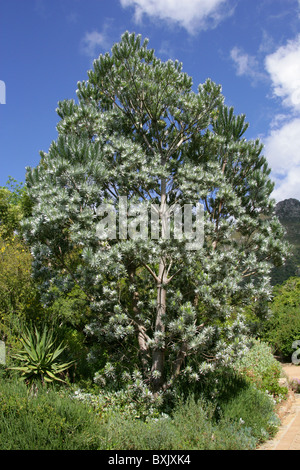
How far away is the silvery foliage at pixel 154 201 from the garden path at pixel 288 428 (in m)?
1.52

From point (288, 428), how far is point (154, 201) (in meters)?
5.45

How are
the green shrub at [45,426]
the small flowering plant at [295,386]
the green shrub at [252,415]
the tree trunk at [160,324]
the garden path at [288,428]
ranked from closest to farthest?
the green shrub at [45,426] → the garden path at [288,428] → the green shrub at [252,415] → the tree trunk at [160,324] → the small flowering plant at [295,386]

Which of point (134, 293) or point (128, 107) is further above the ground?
point (128, 107)

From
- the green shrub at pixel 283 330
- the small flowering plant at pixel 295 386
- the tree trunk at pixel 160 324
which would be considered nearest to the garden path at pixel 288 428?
the small flowering plant at pixel 295 386

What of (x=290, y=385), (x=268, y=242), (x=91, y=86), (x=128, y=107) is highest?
(x=91, y=86)

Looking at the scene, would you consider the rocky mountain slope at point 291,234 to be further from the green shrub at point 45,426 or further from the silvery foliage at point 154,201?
the green shrub at point 45,426

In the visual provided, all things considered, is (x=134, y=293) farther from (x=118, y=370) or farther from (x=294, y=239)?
(x=294, y=239)

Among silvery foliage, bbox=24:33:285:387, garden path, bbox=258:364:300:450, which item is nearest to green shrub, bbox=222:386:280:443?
garden path, bbox=258:364:300:450

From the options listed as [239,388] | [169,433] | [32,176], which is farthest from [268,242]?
[32,176]

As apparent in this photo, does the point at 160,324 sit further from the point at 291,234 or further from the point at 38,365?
the point at 291,234

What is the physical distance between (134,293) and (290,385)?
600cm

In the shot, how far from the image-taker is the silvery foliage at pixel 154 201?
6324 mm

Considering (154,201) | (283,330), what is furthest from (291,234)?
(154,201)

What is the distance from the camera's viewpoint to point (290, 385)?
1011 centimetres
